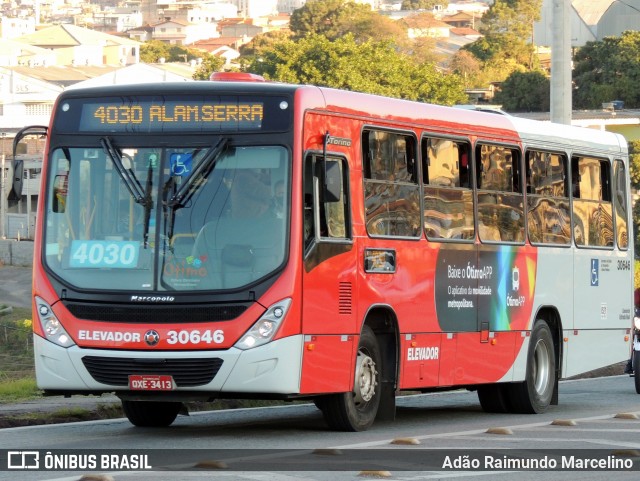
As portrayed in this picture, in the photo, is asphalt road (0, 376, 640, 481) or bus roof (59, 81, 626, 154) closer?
asphalt road (0, 376, 640, 481)

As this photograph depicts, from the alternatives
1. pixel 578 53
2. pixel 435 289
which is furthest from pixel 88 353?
pixel 578 53

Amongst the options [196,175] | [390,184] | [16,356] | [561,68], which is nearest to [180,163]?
[196,175]

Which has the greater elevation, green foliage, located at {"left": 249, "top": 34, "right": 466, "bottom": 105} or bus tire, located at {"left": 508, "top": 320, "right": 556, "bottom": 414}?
green foliage, located at {"left": 249, "top": 34, "right": 466, "bottom": 105}

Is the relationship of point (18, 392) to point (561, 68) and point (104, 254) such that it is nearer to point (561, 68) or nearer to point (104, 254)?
point (104, 254)

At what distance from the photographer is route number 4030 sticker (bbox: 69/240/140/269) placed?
43.4 ft

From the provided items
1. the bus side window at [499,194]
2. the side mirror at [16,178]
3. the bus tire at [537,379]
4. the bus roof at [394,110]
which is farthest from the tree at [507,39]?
the side mirror at [16,178]

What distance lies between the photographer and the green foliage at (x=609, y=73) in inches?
3821

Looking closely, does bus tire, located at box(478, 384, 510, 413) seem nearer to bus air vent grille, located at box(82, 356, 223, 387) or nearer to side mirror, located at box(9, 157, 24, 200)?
bus air vent grille, located at box(82, 356, 223, 387)

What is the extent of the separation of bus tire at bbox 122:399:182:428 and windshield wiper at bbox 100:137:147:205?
2.15m

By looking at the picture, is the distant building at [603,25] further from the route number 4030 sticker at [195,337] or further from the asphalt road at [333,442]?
the route number 4030 sticker at [195,337]

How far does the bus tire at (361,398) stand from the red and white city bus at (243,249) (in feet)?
0.07

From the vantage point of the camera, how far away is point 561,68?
25.5 meters

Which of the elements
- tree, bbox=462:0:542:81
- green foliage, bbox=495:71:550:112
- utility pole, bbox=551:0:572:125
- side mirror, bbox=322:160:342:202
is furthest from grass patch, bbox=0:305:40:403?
tree, bbox=462:0:542:81

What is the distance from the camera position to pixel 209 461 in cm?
1108
